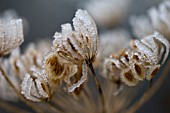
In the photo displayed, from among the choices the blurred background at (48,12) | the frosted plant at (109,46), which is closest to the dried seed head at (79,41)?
the frosted plant at (109,46)

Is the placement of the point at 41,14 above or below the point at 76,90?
above

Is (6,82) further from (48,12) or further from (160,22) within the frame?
(48,12)

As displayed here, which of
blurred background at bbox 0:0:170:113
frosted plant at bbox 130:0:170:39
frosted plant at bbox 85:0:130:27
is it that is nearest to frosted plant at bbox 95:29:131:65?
frosted plant at bbox 130:0:170:39

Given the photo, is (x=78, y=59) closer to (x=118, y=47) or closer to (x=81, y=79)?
(x=81, y=79)

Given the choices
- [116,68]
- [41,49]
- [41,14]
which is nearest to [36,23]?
[41,14]

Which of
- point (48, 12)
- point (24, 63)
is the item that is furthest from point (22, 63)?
point (48, 12)

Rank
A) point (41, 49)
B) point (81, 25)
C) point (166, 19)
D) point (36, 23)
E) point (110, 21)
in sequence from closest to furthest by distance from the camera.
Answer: point (81, 25) → point (166, 19) → point (41, 49) → point (110, 21) → point (36, 23)

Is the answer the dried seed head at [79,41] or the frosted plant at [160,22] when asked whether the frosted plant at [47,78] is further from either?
the frosted plant at [160,22]

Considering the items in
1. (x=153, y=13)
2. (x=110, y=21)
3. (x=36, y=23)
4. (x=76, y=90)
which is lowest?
(x=76, y=90)
